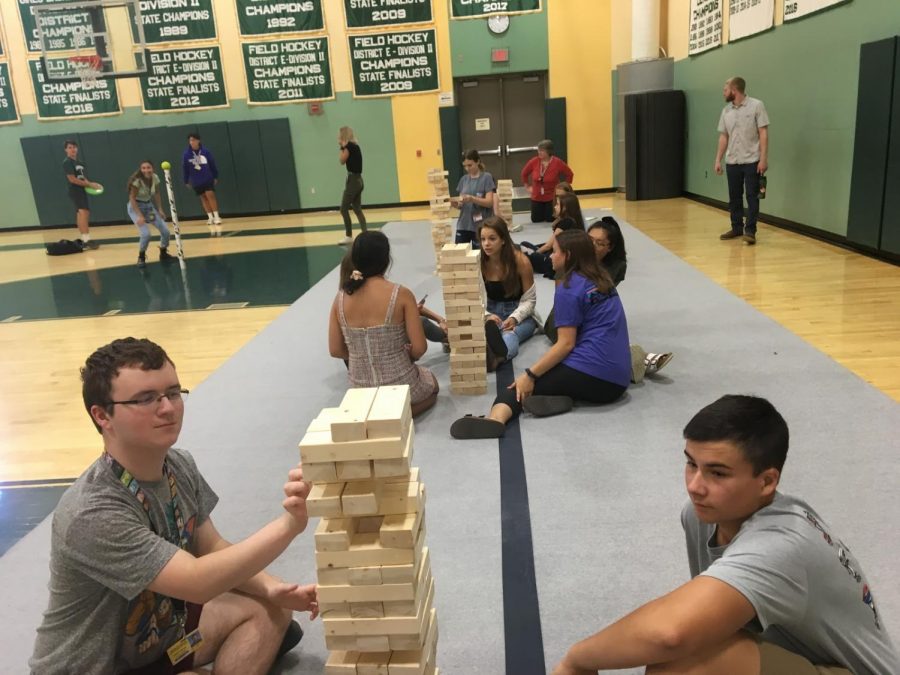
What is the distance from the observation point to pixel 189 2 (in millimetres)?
15078

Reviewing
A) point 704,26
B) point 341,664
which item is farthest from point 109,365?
point 704,26

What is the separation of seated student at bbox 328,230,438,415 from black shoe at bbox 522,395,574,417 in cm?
73

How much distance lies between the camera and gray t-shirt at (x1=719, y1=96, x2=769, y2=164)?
339 inches

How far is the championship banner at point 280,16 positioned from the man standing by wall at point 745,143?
9.78m

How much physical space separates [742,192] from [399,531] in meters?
8.71

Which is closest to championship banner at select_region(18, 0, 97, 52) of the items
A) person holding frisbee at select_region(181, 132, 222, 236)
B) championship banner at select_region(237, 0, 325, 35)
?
person holding frisbee at select_region(181, 132, 222, 236)

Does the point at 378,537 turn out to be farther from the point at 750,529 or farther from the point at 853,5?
the point at 853,5

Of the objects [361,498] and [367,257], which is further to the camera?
[367,257]

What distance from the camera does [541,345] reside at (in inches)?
221

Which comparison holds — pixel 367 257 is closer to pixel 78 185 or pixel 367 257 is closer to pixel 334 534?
pixel 334 534

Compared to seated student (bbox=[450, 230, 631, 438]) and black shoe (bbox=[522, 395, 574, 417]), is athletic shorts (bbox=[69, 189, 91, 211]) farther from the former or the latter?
black shoe (bbox=[522, 395, 574, 417])

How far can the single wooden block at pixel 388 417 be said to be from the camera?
1736 mm

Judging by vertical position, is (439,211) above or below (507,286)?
above

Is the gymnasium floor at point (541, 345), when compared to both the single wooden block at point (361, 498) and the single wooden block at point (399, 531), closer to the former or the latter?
the single wooden block at point (399, 531)
